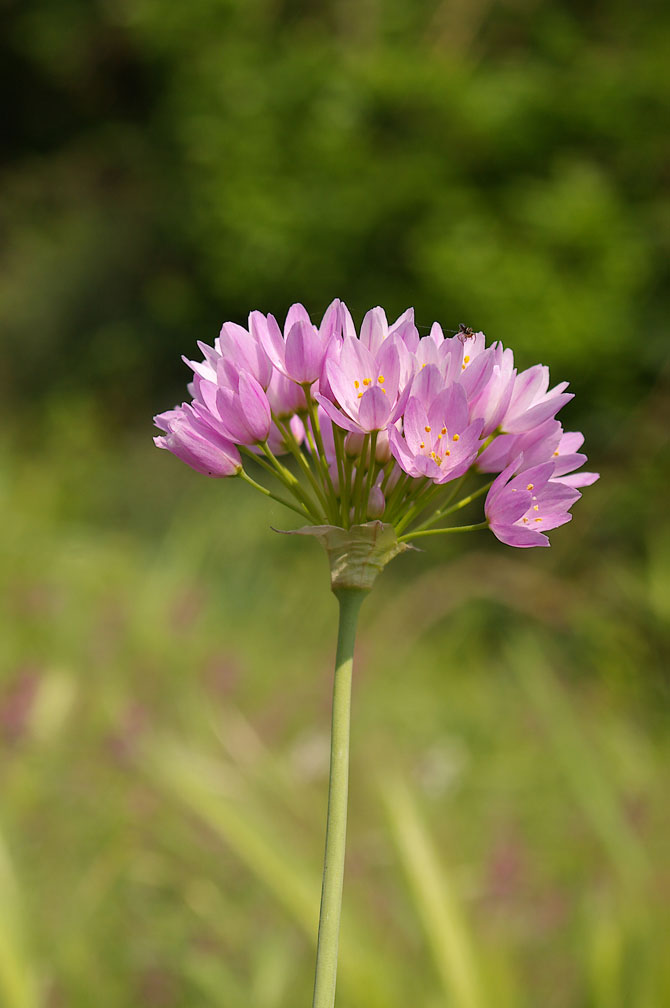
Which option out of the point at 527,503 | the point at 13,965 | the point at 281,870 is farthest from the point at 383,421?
the point at 281,870

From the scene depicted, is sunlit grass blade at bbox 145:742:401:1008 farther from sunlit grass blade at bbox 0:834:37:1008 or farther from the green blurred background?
sunlit grass blade at bbox 0:834:37:1008

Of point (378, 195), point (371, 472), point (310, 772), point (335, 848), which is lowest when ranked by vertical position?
point (335, 848)

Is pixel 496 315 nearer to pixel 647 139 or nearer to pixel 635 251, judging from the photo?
pixel 635 251

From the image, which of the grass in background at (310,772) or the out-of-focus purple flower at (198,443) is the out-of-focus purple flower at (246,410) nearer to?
the out-of-focus purple flower at (198,443)

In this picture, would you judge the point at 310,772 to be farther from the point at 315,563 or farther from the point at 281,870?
the point at 315,563

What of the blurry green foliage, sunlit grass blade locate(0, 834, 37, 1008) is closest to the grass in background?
sunlit grass blade locate(0, 834, 37, 1008)

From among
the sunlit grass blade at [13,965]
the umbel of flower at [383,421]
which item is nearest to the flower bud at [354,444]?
the umbel of flower at [383,421]

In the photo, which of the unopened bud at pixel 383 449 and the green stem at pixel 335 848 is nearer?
the green stem at pixel 335 848

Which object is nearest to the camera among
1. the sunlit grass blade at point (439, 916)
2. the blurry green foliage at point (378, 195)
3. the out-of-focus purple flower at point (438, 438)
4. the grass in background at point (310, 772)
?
the out-of-focus purple flower at point (438, 438)

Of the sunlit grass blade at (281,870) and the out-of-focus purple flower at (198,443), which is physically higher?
the out-of-focus purple flower at (198,443)
